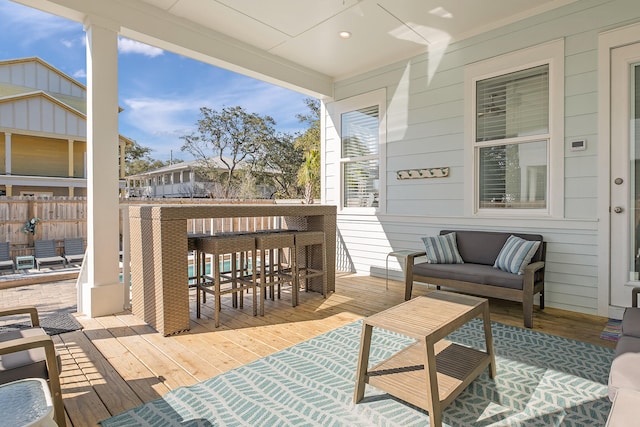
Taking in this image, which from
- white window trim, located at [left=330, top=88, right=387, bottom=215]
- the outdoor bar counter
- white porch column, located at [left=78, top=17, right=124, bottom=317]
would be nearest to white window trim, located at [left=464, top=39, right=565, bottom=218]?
white window trim, located at [left=330, top=88, right=387, bottom=215]

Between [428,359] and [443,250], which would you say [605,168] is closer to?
[443,250]

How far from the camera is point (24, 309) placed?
1.89 meters

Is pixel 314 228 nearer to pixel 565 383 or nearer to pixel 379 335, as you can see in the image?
pixel 379 335

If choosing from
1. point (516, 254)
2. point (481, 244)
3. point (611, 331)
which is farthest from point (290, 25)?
point (611, 331)

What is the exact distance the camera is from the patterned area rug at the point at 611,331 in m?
2.88

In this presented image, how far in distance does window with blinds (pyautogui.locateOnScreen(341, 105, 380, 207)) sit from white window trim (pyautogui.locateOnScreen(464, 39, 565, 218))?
58.9 inches

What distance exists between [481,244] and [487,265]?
261 millimetres

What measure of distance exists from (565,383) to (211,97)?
2470 centimetres

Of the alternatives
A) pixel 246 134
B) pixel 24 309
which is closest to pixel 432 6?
pixel 24 309

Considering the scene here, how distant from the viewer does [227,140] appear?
670 inches

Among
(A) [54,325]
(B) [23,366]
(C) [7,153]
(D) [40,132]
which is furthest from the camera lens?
(D) [40,132]

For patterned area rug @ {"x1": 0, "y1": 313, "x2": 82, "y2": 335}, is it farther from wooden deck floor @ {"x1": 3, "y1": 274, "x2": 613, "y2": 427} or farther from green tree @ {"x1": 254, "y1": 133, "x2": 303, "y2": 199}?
green tree @ {"x1": 254, "y1": 133, "x2": 303, "y2": 199}

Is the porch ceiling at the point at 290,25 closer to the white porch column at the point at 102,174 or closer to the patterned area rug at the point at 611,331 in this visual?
the white porch column at the point at 102,174

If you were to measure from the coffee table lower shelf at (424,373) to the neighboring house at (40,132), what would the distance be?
423 inches
